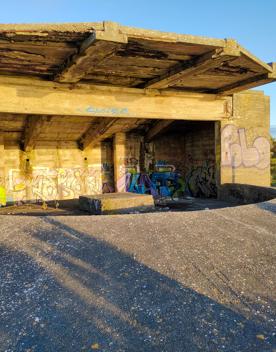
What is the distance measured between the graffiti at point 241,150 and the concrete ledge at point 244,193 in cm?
114

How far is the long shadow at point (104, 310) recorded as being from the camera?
3.55m

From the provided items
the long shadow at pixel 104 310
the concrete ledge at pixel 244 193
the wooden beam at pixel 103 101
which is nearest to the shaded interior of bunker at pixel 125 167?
the concrete ledge at pixel 244 193

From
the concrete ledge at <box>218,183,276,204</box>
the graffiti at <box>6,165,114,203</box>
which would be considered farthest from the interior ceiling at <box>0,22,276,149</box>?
the concrete ledge at <box>218,183,276,204</box>

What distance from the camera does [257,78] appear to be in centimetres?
1077

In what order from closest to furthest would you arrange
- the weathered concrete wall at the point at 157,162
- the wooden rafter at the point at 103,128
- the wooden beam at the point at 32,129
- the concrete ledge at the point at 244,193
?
the concrete ledge at the point at 244,193 < the wooden beam at the point at 32,129 < the weathered concrete wall at the point at 157,162 < the wooden rafter at the point at 103,128

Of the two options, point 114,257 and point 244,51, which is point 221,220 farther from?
point 244,51

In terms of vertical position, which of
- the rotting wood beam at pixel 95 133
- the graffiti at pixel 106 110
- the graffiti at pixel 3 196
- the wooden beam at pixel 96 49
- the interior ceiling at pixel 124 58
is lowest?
the graffiti at pixel 3 196

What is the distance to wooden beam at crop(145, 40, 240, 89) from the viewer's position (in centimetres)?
811

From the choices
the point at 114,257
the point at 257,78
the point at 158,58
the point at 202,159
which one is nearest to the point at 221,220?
the point at 114,257

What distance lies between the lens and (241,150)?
46.5 feet

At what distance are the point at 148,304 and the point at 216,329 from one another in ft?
3.13

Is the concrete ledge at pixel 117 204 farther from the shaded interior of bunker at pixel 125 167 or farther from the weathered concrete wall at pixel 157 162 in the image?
the weathered concrete wall at pixel 157 162

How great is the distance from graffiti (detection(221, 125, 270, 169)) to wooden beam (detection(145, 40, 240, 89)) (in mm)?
4697

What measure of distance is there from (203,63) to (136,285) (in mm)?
6511
